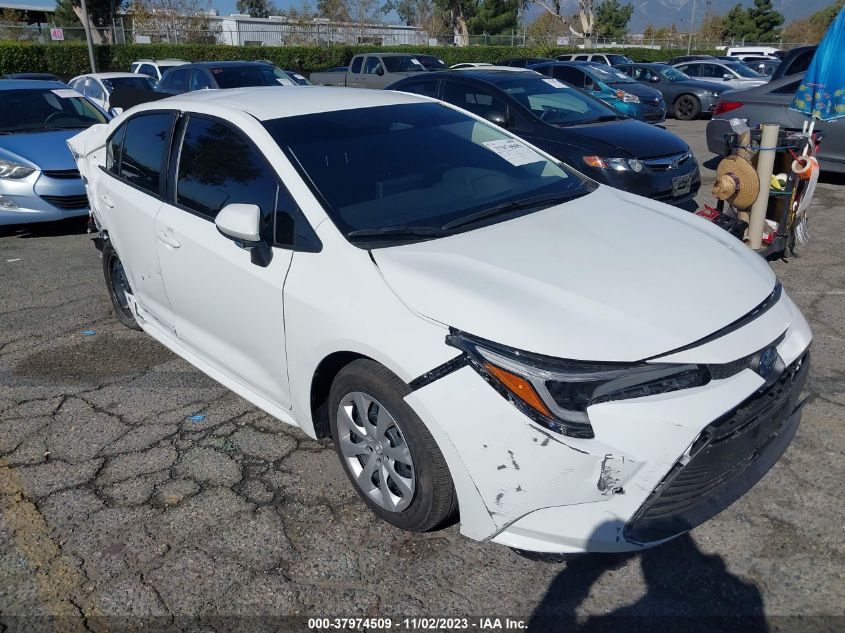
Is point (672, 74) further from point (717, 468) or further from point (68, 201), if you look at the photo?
point (717, 468)

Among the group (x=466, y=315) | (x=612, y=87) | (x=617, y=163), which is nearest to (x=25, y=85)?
(x=617, y=163)

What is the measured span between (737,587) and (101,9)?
56.3m

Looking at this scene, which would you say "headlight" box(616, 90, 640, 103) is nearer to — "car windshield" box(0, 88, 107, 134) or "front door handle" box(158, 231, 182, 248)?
"car windshield" box(0, 88, 107, 134)

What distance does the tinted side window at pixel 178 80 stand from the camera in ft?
41.8

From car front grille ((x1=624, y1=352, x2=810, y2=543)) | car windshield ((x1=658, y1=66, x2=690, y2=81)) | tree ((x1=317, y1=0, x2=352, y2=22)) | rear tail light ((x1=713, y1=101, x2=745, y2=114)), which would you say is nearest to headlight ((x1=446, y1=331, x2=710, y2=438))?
car front grille ((x1=624, y1=352, x2=810, y2=543))

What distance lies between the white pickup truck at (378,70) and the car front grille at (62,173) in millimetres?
11021

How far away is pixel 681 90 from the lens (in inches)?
706

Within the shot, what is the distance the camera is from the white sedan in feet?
7.68

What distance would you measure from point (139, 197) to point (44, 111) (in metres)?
5.65

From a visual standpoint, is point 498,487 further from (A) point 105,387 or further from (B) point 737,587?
(A) point 105,387

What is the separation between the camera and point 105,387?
14.2 feet

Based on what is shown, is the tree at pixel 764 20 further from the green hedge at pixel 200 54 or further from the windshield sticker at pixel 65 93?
the windshield sticker at pixel 65 93

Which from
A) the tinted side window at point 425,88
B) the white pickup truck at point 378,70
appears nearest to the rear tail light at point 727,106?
the tinted side window at point 425,88

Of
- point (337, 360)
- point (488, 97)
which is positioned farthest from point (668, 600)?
point (488, 97)
